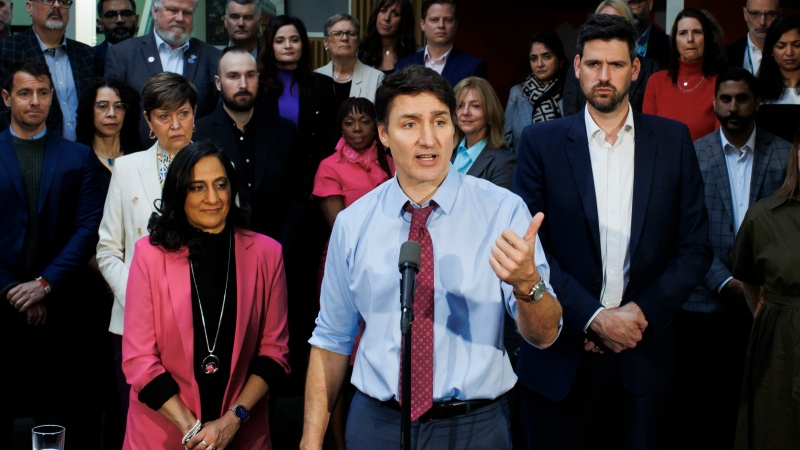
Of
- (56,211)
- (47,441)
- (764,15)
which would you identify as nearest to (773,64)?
(764,15)

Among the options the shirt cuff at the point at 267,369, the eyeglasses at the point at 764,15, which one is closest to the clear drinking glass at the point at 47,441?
the shirt cuff at the point at 267,369

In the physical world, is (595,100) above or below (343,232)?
above

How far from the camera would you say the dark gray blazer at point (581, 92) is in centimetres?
537

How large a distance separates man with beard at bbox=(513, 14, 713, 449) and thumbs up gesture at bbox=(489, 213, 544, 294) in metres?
1.12

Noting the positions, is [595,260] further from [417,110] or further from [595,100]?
[417,110]

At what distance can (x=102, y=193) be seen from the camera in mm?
4645

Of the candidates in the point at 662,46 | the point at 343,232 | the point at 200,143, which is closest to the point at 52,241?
the point at 200,143

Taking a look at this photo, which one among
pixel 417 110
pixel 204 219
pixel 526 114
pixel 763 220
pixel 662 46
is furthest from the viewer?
pixel 662 46

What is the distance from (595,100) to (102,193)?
2.56 metres

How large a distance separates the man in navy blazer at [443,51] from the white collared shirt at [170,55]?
4.28 feet

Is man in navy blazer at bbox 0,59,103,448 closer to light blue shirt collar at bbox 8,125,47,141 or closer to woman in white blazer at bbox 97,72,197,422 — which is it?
light blue shirt collar at bbox 8,125,47,141

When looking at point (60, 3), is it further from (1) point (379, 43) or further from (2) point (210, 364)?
(2) point (210, 364)

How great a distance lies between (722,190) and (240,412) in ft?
8.33

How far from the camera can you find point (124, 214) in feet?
13.6
